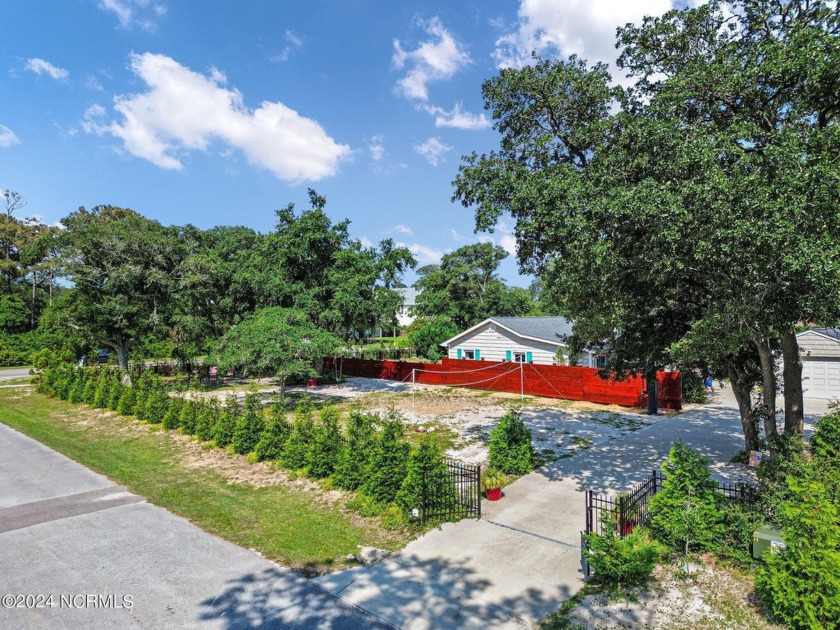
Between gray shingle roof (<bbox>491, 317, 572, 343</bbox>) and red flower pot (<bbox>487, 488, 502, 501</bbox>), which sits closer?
red flower pot (<bbox>487, 488, 502, 501</bbox>)

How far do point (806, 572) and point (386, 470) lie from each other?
6.48 meters

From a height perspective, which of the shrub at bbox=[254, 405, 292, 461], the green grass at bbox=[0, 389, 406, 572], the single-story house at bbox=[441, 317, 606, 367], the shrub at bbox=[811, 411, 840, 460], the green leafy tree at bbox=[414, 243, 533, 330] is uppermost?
the green leafy tree at bbox=[414, 243, 533, 330]

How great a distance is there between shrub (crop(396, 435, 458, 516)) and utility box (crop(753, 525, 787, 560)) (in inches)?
187

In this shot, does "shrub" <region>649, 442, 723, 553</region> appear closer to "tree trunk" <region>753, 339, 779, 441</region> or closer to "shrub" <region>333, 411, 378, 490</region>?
"tree trunk" <region>753, 339, 779, 441</region>

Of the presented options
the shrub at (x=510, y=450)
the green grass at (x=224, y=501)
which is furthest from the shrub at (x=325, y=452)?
the shrub at (x=510, y=450)

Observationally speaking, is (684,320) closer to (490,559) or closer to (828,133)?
(828,133)

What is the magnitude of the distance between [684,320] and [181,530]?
1200 centimetres

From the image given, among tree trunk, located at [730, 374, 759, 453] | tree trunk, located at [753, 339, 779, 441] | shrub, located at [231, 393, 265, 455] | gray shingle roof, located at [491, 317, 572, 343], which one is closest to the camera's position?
tree trunk, located at [753, 339, 779, 441]

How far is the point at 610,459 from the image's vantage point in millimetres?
12242

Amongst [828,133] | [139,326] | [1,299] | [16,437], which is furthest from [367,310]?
[1,299]

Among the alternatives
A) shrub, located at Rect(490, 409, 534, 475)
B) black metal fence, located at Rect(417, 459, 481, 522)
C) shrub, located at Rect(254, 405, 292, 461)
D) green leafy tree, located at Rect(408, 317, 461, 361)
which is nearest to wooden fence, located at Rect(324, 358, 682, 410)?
shrub, located at Rect(490, 409, 534, 475)

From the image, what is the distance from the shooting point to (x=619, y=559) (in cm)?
616

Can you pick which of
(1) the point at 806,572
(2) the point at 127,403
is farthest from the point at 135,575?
(2) the point at 127,403

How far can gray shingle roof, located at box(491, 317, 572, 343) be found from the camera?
27.5 meters
